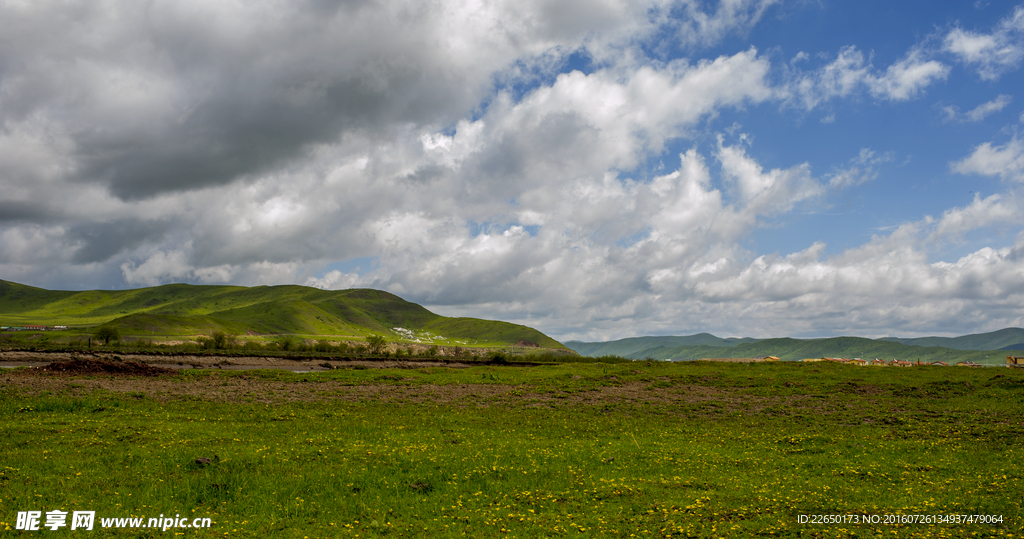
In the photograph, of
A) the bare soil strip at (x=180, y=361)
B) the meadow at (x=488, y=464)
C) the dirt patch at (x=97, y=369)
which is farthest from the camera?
the bare soil strip at (x=180, y=361)

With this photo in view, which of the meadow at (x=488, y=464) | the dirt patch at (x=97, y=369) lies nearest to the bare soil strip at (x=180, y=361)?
the dirt patch at (x=97, y=369)

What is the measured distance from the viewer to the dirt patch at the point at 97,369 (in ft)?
142

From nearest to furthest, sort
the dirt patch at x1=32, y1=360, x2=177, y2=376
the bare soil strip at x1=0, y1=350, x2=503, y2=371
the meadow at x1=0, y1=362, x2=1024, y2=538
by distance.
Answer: the meadow at x1=0, y1=362, x2=1024, y2=538 → the dirt patch at x1=32, y1=360, x2=177, y2=376 → the bare soil strip at x1=0, y1=350, x2=503, y2=371

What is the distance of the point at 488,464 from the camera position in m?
18.2

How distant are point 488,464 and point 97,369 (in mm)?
43095

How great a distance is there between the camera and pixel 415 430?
81.8 feet

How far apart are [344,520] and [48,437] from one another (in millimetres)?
14470

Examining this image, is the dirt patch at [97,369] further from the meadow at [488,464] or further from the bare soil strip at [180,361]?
the bare soil strip at [180,361]

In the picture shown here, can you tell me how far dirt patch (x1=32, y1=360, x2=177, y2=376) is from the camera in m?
43.2

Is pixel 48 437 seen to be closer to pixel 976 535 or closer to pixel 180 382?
pixel 180 382

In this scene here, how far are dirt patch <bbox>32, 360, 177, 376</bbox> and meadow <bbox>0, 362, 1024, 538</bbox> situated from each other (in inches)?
280

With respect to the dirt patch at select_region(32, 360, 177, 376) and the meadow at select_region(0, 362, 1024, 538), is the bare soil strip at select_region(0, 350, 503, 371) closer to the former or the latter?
the dirt patch at select_region(32, 360, 177, 376)

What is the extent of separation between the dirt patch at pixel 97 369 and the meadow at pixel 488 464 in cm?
712

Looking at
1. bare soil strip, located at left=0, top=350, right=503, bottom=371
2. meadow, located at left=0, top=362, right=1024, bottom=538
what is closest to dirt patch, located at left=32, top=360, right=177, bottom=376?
meadow, located at left=0, top=362, right=1024, bottom=538
